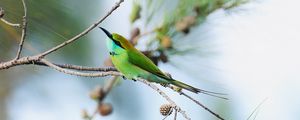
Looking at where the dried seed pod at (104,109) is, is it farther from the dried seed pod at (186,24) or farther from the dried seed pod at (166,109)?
the dried seed pod at (166,109)

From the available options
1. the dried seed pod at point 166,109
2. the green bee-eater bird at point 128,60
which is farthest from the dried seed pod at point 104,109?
the dried seed pod at point 166,109

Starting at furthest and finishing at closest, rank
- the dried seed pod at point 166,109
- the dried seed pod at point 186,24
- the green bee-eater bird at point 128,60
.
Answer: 1. the dried seed pod at point 186,24
2. the green bee-eater bird at point 128,60
3. the dried seed pod at point 166,109

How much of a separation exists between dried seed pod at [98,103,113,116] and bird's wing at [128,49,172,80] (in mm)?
359

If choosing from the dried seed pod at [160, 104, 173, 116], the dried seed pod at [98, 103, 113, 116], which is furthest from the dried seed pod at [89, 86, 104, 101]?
the dried seed pod at [160, 104, 173, 116]

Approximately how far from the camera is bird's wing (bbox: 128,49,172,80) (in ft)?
2.37

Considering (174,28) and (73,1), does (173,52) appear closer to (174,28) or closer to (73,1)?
(174,28)

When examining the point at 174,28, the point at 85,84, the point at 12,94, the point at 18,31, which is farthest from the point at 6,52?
the point at 85,84

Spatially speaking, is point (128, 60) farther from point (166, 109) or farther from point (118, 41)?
point (166, 109)

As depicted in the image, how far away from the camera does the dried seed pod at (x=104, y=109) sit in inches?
43.6

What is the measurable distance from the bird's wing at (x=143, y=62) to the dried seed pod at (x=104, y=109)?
0.36 metres

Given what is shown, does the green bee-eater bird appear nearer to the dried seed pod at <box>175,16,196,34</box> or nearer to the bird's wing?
the bird's wing

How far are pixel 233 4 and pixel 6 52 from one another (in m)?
0.37

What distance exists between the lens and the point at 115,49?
765mm

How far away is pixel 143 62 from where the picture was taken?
0.75 metres
